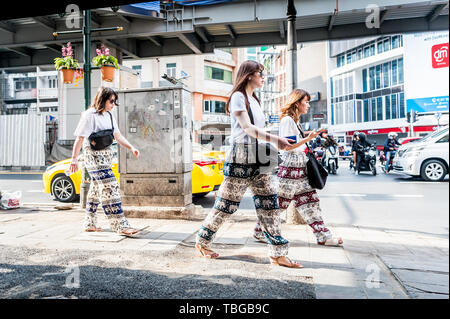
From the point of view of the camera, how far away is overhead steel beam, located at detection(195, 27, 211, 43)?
1419 centimetres

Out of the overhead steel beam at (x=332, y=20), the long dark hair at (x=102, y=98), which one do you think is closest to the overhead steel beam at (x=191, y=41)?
the overhead steel beam at (x=332, y=20)

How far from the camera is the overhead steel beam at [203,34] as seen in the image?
14189 mm

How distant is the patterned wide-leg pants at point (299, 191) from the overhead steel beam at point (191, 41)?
36.3 ft

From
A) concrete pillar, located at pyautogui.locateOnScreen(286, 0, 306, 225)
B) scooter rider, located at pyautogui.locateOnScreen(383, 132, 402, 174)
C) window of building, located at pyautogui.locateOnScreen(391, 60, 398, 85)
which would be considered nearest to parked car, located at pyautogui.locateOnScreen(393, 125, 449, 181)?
scooter rider, located at pyautogui.locateOnScreen(383, 132, 402, 174)

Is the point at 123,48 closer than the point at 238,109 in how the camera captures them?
No

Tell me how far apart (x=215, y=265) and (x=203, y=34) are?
12925 mm

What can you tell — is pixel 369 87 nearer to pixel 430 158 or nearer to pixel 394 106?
pixel 394 106

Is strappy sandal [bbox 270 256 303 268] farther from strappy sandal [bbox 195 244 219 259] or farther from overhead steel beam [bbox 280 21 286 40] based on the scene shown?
overhead steel beam [bbox 280 21 286 40]

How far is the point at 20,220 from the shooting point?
569 cm

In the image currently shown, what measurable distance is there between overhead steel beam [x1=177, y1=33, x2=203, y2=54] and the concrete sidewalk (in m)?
10.6

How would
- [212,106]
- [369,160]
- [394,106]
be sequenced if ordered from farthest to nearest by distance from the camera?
1. [394,106]
2. [212,106]
3. [369,160]

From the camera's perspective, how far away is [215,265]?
10.8ft

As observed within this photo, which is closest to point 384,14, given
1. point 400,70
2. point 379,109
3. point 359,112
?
point 400,70
